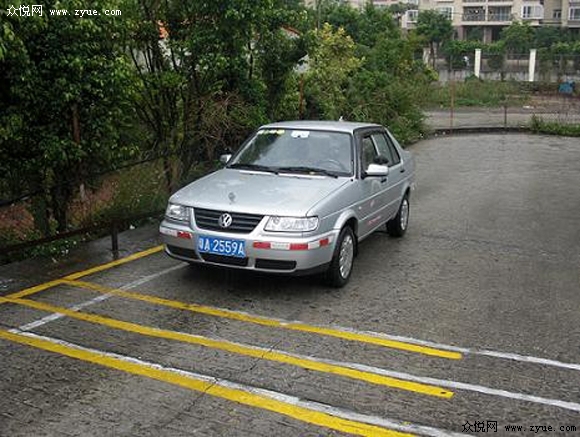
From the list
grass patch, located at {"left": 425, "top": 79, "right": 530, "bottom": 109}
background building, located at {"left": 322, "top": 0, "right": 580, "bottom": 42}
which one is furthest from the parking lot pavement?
background building, located at {"left": 322, "top": 0, "right": 580, "bottom": 42}

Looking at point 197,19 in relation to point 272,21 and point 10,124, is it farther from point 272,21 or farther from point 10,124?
point 10,124

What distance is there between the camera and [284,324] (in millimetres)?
5395

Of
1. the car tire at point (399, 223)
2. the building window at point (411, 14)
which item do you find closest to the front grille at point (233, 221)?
the car tire at point (399, 223)

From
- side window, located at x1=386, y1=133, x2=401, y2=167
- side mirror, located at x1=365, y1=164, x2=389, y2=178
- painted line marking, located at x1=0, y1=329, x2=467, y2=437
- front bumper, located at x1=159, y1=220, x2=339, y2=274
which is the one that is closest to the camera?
painted line marking, located at x1=0, y1=329, x2=467, y2=437

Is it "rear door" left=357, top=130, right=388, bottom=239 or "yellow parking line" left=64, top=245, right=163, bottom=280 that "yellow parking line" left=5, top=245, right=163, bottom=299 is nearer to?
"yellow parking line" left=64, top=245, right=163, bottom=280

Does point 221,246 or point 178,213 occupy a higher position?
point 178,213

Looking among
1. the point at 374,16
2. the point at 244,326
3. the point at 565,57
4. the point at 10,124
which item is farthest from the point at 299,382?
the point at 565,57

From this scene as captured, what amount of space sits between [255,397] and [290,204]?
215 cm

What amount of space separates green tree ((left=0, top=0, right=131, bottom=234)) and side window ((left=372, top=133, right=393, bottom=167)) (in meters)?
3.00

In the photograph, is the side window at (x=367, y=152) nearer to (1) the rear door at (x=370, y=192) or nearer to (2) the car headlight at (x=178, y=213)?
(1) the rear door at (x=370, y=192)

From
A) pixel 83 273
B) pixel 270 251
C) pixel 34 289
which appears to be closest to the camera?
pixel 270 251

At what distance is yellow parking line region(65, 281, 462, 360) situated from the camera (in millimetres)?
4930

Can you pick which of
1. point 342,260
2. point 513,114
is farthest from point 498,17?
point 342,260

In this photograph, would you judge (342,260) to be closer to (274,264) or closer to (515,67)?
(274,264)
